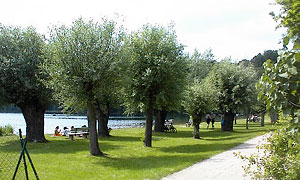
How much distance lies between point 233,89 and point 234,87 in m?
0.22

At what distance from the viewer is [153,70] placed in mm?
18703

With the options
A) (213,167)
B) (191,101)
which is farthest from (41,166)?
(191,101)

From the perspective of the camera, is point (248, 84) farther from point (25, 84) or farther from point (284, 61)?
point (284, 61)

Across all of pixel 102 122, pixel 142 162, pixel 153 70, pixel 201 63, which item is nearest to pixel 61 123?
pixel 201 63

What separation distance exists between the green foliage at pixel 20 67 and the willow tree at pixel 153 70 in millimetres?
5748

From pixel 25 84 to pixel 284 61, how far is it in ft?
59.7

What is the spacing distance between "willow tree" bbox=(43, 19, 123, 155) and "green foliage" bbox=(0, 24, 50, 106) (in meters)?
4.73

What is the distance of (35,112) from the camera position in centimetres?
2195

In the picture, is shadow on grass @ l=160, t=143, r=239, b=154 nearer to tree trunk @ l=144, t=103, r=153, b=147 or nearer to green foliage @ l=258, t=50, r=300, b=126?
tree trunk @ l=144, t=103, r=153, b=147

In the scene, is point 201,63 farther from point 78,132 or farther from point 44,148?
point 44,148

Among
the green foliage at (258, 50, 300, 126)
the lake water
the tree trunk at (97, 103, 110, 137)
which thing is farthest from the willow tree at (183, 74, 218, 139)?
the green foliage at (258, 50, 300, 126)

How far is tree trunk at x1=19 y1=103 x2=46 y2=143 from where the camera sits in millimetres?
21625

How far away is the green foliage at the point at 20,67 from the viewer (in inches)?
767

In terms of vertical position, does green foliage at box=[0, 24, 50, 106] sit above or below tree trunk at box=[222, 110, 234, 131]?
above
